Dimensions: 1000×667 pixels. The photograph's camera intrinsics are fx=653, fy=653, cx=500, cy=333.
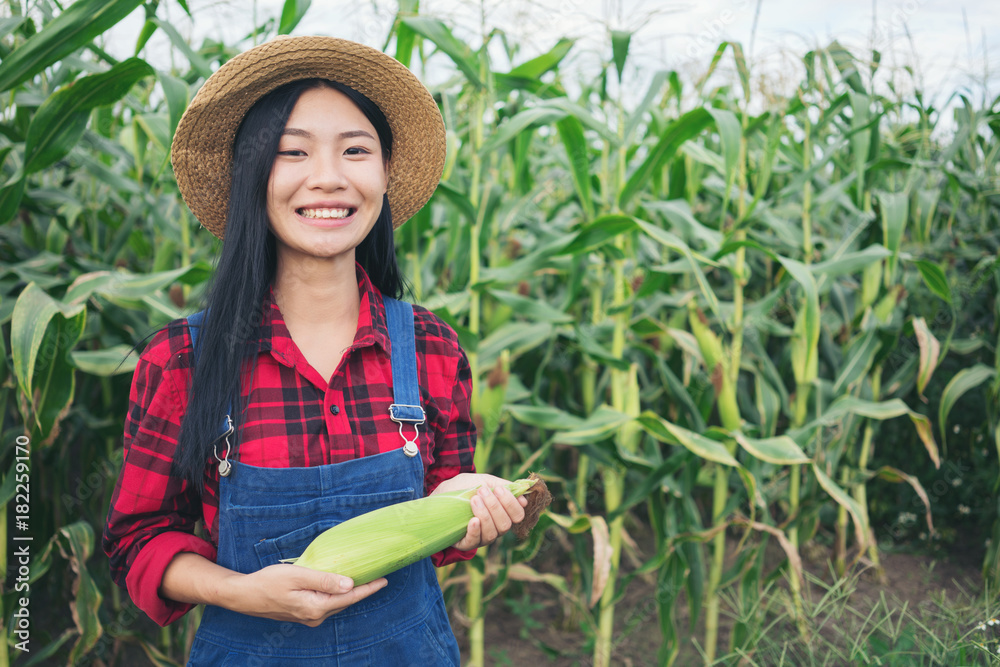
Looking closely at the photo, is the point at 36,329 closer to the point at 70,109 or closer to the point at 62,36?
the point at 70,109

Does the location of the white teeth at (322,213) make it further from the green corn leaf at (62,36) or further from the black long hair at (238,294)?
the green corn leaf at (62,36)

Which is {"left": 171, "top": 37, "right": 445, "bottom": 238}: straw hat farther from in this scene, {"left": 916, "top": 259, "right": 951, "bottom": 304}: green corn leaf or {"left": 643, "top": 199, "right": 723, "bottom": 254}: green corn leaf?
{"left": 916, "top": 259, "right": 951, "bottom": 304}: green corn leaf

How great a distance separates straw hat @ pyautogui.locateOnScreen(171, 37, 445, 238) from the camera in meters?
1.19

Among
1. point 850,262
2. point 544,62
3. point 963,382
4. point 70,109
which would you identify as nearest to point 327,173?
point 70,109

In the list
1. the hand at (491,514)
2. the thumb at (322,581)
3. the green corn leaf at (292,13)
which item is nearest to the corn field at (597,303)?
the green corn leaf at (292,13)

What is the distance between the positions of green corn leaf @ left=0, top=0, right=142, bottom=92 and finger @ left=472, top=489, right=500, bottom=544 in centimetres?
140

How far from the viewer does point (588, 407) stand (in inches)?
108

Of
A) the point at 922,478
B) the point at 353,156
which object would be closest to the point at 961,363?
the point at 922,478

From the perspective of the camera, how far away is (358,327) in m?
1.29

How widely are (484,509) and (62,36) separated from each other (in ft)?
4.79

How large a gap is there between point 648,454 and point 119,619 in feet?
6.86

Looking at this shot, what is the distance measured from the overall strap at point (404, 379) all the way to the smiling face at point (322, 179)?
7.7 inches

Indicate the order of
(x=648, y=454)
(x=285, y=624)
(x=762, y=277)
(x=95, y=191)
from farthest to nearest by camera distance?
(x=762, y=277) → (x=95, y=191) → (x=648, y=454) → (x=285, y=624)

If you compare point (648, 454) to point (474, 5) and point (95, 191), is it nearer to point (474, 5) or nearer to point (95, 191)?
point (474, 5)
